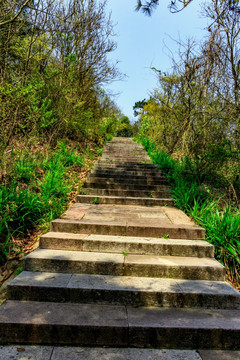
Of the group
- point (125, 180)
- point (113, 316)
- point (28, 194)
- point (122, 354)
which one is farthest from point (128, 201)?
point (122, 354)

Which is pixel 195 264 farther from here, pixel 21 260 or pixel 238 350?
pixel 21 260

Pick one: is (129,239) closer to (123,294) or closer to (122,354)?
(123,294)

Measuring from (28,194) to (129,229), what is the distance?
5.63 ft

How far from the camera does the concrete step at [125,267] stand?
254 centimetres

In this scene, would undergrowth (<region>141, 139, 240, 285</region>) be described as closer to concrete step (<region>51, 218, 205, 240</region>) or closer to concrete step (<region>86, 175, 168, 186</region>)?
concrete step (<region>51, 218, 205, 240</region>)

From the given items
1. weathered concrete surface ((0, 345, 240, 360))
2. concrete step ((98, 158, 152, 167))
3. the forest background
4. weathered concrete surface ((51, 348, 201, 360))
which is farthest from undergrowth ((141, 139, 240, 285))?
concrete step ((98, 158, 152, 167))

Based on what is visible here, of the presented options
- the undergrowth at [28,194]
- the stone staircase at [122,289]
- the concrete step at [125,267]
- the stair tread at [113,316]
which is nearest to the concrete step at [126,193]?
the undergrowth at [28,194]

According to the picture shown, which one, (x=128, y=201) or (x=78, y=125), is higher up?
(x=78, y=125)

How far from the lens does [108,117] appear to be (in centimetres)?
1151

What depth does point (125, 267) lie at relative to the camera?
254 centimetres

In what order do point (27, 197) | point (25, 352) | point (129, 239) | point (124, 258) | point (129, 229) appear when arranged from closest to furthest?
point (25, 352), point (124, 258), point (129, 239), point (129, 229), point (27, 197)

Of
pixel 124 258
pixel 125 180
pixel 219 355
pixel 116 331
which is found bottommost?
pixel 219 355

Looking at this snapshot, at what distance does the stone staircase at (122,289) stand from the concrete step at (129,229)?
0.05 ft

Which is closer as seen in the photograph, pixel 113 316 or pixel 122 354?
pixel 122 354
